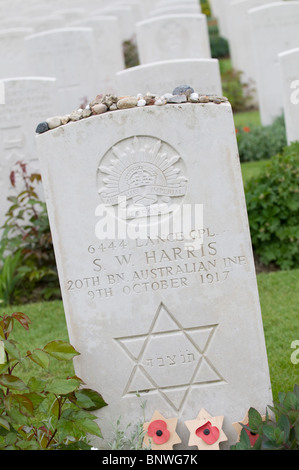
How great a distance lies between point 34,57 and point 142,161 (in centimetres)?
646

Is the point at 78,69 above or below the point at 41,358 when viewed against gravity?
above

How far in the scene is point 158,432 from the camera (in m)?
3.45

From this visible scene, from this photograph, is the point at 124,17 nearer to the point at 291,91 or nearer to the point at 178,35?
the point at 178,35

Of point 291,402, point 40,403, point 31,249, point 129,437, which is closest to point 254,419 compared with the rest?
point 291,402

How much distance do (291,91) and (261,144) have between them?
8.29 ft

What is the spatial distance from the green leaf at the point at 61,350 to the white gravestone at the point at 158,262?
18cm

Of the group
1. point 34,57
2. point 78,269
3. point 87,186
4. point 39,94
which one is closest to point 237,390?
point 78,269

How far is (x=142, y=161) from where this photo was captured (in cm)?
338

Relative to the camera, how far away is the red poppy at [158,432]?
3.44 metres

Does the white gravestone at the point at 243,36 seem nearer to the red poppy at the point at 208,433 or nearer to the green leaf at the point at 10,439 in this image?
the red poppy at the point at 208,433

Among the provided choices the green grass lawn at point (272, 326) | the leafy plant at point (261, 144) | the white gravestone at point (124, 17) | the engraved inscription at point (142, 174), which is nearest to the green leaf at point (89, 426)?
the engraved inscription at point (142, 174)

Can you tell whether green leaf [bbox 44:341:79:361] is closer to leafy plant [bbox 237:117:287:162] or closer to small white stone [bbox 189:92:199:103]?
small white stone [bbox 189:92:199:103]

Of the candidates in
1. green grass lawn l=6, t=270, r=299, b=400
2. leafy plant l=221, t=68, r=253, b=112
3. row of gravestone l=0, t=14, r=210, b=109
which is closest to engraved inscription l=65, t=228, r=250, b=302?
green grass lawn l=6, t=270, r=299, b=400
